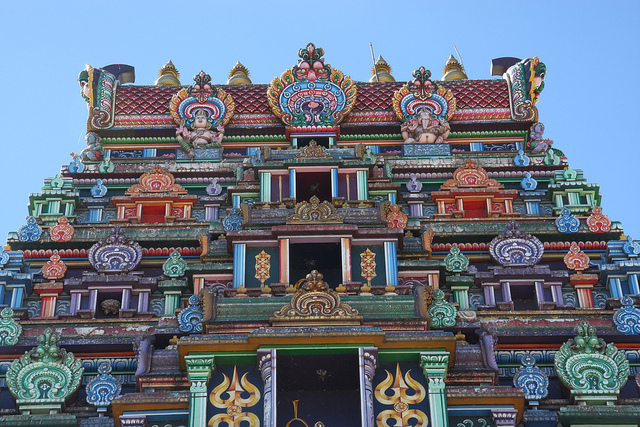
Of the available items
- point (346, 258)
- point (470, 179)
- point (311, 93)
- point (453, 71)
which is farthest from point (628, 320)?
point (453, 71)

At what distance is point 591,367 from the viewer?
74.8 feet

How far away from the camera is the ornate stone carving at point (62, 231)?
1110 inches

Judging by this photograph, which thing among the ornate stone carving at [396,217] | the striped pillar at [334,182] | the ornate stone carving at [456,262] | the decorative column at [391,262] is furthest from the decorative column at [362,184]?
the decorative column at [391,262]

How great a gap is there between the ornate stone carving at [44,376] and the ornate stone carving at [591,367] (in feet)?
26.0

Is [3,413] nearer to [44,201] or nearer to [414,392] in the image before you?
[414,392]

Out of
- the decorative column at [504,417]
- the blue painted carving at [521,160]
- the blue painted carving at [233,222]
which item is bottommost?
the decorative column at [504,417]

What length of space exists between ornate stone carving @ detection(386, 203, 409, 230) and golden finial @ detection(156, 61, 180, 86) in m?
9.61

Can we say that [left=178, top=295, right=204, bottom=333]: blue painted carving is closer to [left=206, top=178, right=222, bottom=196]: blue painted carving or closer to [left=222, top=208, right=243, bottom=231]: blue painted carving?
[left=222, top=208, right=243, bottom=231]: blue painted carving

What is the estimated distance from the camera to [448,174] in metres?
31.3

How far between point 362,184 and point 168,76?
9.20 metres

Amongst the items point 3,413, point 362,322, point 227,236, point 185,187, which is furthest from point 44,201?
point 362,322

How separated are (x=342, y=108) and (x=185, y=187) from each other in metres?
4.50

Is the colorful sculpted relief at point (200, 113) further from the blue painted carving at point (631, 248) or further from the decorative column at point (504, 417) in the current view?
the decorative column at point (504, 417)

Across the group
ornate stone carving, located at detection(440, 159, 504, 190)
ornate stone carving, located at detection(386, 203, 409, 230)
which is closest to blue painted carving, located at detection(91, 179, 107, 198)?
ornate stone carving, located at detection(386, 203, 409, 230)
